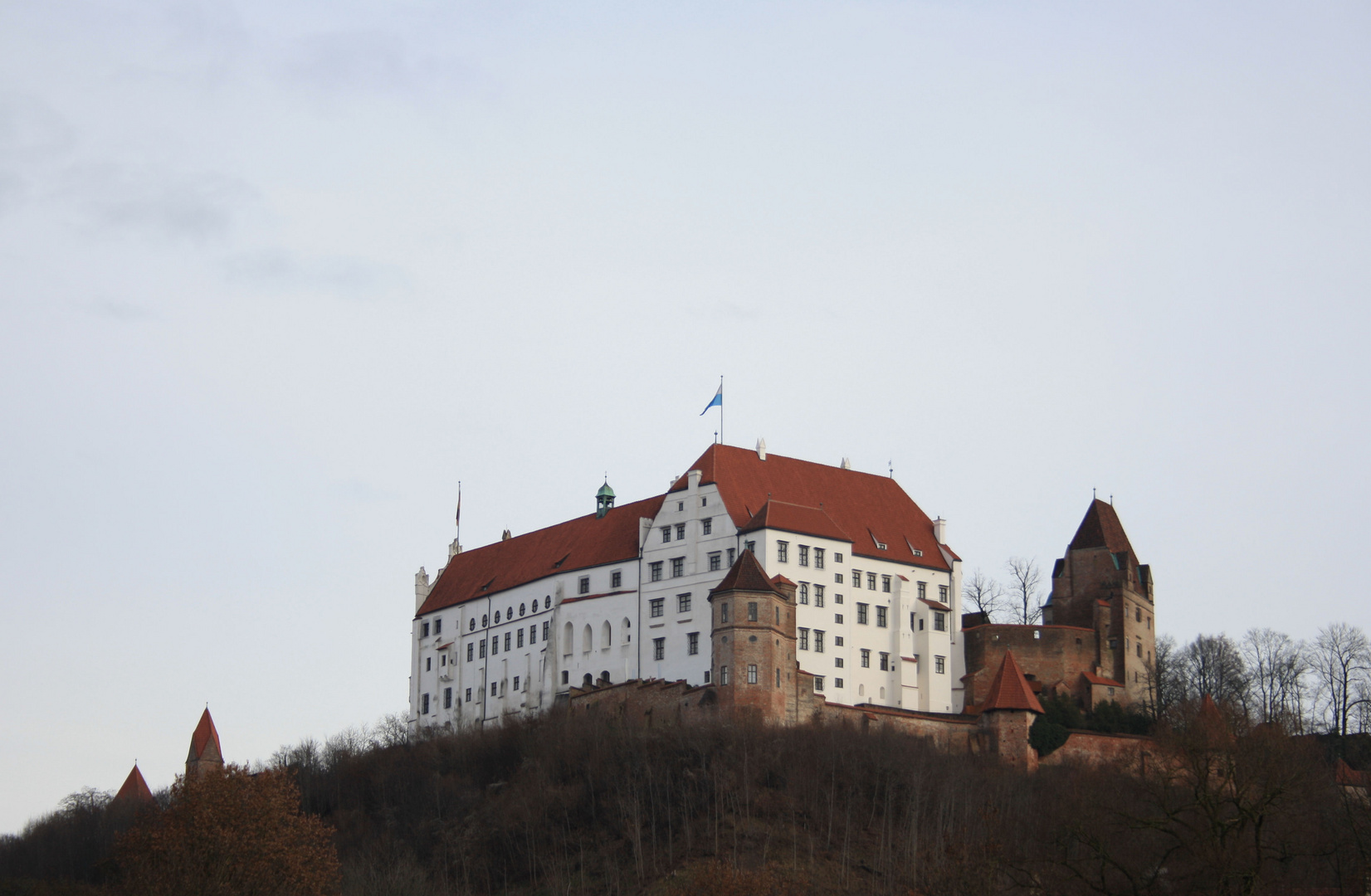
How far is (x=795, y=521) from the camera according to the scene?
86.5 meters

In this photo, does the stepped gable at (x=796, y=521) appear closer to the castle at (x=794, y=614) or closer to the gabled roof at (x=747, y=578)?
the castle at (x=794, y=614)

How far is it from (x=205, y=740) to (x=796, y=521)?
111 ft

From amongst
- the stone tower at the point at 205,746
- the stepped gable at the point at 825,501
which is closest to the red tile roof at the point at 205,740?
the stone tower at the point at 205,746

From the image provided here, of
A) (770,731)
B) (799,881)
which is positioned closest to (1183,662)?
(770,731)

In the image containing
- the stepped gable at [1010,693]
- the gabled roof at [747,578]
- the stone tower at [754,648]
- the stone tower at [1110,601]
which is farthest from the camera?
the stone tower at [1110,601]

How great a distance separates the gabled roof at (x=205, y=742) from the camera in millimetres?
99625

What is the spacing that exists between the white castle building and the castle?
8 cm

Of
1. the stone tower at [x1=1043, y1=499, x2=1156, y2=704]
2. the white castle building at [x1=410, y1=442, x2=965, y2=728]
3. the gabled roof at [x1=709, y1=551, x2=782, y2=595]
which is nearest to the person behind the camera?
the gabled roof at [x1=709, y1=551, x2=782, y2=595]

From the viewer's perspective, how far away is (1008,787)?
73.6m

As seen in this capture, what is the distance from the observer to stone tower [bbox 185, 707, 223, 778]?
99.1 meters

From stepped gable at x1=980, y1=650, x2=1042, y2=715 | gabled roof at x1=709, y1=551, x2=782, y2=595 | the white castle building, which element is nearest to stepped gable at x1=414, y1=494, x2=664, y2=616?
the white castle building

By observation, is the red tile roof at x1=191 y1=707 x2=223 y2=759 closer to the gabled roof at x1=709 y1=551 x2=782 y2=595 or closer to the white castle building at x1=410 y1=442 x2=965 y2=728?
the white castle building at x1=410 y1=442 x2=965 y2=728

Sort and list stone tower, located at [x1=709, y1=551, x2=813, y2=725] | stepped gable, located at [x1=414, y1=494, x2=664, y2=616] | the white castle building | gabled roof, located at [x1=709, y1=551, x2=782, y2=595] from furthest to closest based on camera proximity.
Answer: stepped gable, located at [x1=414, y1=494, x2=664, y2=616]
the white castle building
gabled roof, located at [x1=709, y1=551, x2=782, y2=595]
stone tower, located at [x1=709, y1=551, x2=813, y2=725]

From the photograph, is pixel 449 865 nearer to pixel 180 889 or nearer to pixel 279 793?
pixel 279 793
